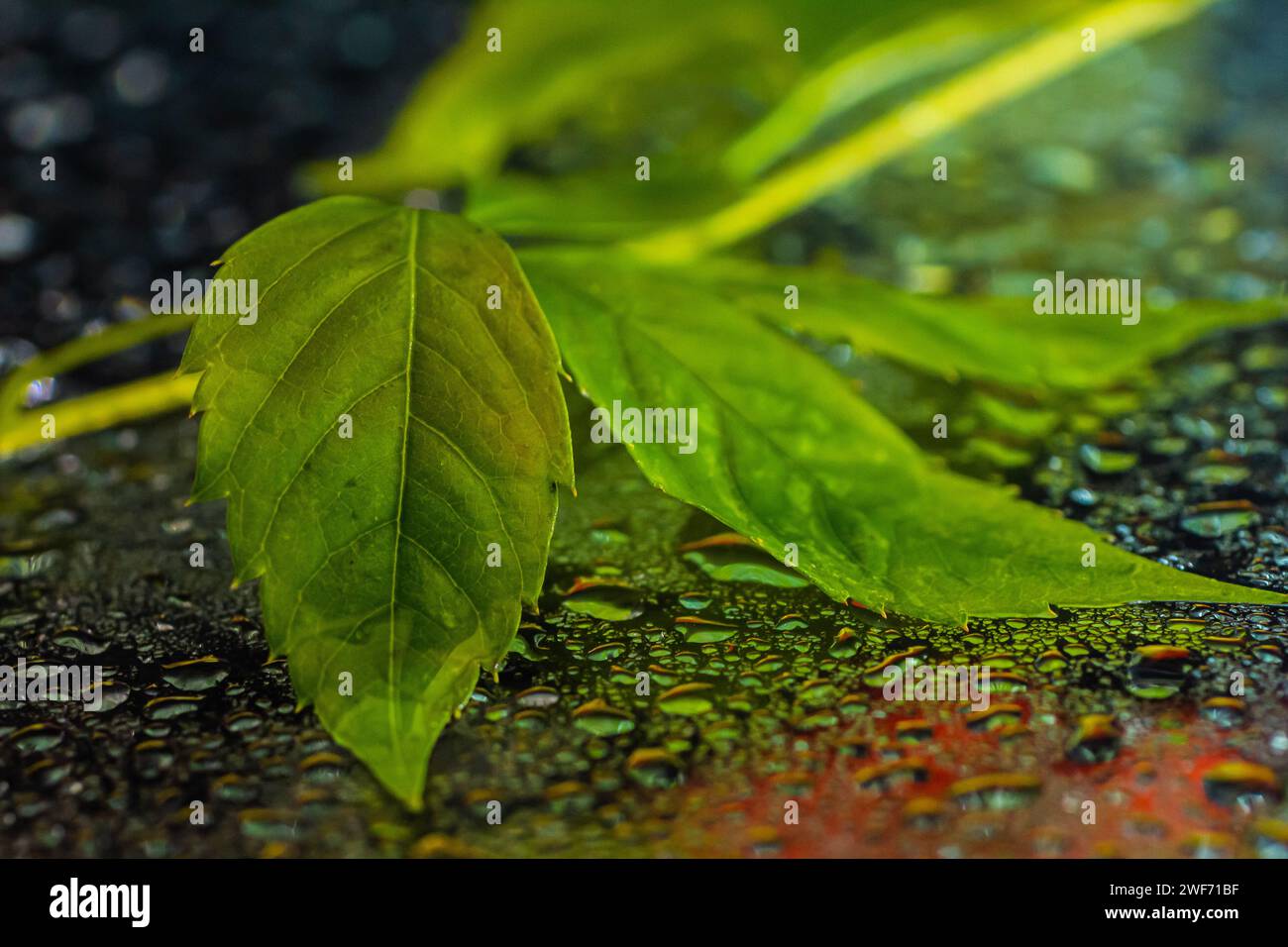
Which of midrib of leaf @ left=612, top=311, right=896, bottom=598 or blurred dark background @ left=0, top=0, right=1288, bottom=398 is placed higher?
blurred dark background @ left=0, top=0, right=1288, bottom=398

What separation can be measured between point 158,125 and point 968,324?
2.67 feet

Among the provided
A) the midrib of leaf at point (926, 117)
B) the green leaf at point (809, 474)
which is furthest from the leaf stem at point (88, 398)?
the midrib of leaf at point (926, 117)

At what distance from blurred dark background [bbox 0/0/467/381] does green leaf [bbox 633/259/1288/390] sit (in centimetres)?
43

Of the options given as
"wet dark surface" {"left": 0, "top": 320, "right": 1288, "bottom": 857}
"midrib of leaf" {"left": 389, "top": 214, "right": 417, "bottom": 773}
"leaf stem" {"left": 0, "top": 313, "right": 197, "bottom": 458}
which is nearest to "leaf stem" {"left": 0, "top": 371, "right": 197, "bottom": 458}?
"leaf stem" {"left": 0, "top": 313, "right": 197, "bottom": 458}

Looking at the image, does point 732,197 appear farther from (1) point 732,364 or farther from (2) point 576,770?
(2) point 576,770

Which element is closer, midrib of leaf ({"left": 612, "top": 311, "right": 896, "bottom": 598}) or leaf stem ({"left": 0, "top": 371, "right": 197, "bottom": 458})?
midrib of leaf ({"left": 612, "top": 311, "right": 896, "bottom": 598})

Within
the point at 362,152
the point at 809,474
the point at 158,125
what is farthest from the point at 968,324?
the point at 158,125

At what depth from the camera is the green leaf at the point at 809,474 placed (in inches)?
20.6

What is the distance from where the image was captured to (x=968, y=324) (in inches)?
27.9

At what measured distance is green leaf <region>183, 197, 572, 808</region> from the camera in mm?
467

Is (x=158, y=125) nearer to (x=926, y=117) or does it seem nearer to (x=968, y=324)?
(x=926, y=117)

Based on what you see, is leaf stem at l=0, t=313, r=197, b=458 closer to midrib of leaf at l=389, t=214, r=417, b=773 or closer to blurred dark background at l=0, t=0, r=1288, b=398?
blurred dark background at l=0, t=0, r=1288, b=398

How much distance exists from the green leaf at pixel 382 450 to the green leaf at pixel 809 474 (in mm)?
55

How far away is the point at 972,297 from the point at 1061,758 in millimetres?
339
